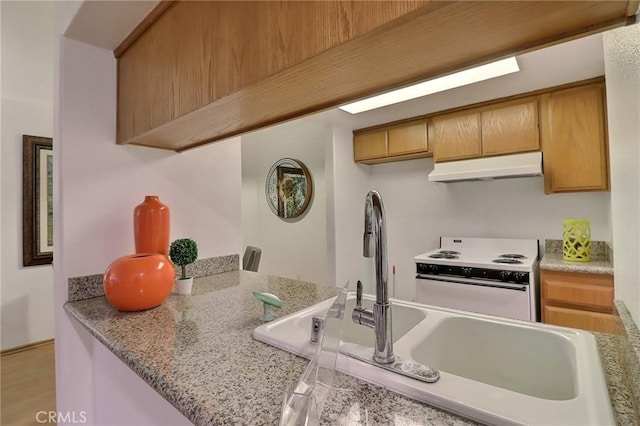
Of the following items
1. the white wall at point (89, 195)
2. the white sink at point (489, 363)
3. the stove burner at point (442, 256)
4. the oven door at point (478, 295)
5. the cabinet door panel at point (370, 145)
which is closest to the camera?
the white sink at point (489, 363)

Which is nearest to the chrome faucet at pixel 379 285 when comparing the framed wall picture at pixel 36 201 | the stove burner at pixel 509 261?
the stove burner at pixel 509 261

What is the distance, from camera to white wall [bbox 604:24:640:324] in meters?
0.58

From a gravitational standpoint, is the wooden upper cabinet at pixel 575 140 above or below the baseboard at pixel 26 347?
above

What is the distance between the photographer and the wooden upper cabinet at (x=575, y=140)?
2.24 m

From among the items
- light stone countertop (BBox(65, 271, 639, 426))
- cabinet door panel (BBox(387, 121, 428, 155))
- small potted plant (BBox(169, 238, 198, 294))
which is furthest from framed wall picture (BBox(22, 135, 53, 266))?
cabinet door panel (BBox(387, 121, 428, 155))

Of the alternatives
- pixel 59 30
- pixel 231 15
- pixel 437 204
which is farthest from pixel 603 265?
pixel 59 30

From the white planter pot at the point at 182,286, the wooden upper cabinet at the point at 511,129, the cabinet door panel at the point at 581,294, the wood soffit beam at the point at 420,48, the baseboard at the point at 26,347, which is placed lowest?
the baseboard at the point at 26,347

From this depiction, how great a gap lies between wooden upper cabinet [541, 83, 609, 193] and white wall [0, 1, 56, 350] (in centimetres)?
441

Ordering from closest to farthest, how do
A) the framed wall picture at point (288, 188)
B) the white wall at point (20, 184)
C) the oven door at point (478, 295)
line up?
the oven door at point (478, 295) → the white wall at point (20, 184) → the framed wall picture at point (288, 188)

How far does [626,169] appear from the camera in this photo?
2.15 feet

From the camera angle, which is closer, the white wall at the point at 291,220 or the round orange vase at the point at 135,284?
the round orange vase at the point at 135,284

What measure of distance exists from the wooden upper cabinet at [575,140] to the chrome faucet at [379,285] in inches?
94.9

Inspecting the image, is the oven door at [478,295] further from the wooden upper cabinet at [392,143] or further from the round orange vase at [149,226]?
the round orange vase at [149,226]

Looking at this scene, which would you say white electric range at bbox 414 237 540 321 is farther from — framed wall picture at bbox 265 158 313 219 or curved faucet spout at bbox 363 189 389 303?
curved faucet spout at bbox 363 189 389 303
